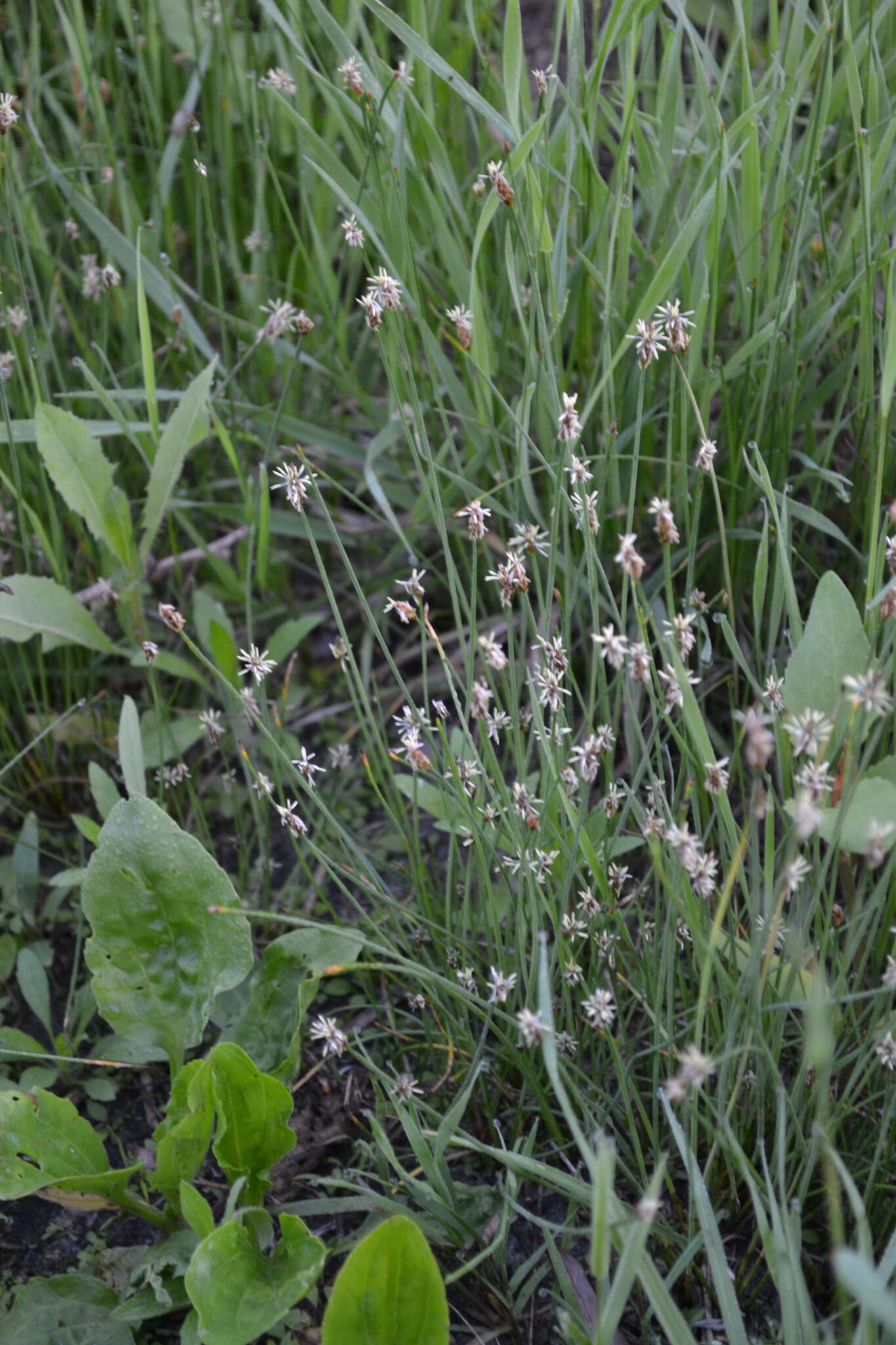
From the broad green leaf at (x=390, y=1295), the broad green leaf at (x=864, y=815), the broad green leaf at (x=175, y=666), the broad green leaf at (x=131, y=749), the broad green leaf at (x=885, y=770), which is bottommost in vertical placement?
the broad green leaf at (x=390, y=1295)

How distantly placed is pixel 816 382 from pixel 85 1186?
1269 millimetres

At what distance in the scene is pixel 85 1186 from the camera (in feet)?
3.28

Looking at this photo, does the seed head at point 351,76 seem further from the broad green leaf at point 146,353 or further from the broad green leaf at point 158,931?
the broad green leaf at point 158,931

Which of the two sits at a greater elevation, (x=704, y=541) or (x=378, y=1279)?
(x=704, y=541)

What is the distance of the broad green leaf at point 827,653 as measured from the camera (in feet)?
3.10

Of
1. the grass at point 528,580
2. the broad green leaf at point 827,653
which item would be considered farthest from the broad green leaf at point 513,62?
the broad green leaf at point 827,653

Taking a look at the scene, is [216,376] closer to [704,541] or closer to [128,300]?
[128,300]

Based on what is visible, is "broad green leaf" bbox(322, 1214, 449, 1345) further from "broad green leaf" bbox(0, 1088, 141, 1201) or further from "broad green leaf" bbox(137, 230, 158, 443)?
"broad green leaf" bbox(137, 230, 158, 443)

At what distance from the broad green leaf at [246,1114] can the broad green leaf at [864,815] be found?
1.70 feet

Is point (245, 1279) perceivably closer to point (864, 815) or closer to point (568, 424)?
point (864, 815)

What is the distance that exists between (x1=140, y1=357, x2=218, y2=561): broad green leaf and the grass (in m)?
0.07

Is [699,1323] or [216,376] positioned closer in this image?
[699,1323]

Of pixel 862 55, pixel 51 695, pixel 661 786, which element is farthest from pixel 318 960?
pixel 862 55

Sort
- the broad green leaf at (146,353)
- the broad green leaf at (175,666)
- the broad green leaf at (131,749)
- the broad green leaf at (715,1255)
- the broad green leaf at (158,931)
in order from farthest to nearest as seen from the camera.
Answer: the broad green leaf at (175,666)
the broad green leaf at (146,353)
the broad green leaf at (131,749)
the broad green leaf at (158,931)
the broad green leaf at (715,1255)
